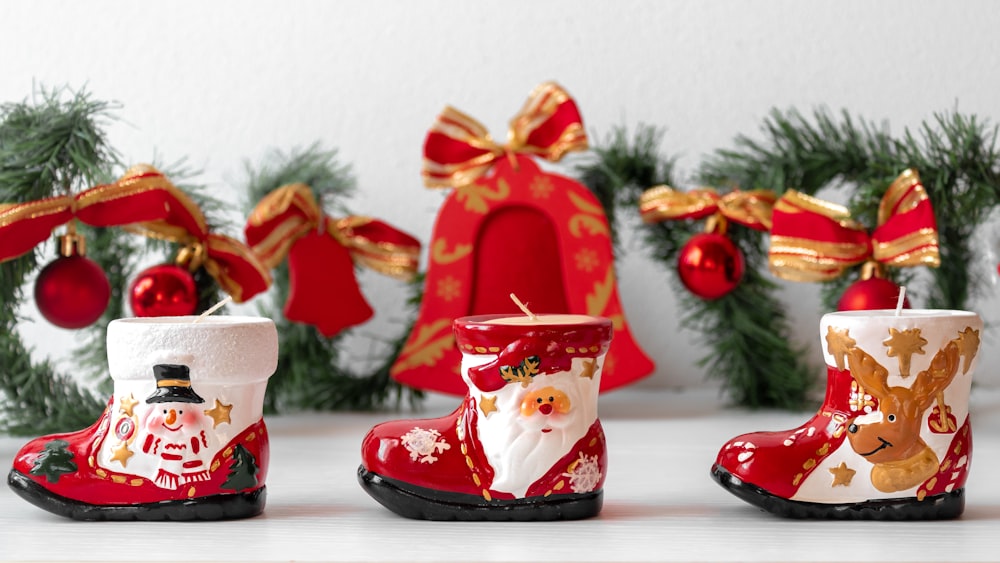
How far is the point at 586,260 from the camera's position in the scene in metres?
1.10

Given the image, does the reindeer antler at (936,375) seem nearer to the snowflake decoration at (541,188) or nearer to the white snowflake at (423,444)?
→ the white snowflake at (423,444)

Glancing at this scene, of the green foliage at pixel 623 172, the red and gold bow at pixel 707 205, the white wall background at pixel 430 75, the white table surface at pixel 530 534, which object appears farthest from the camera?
the white wall background at pixel 430 75

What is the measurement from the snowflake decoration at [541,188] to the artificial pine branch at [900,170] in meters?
0.16

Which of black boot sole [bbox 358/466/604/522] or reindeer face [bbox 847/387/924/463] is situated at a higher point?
reindeer face [bbox 847/387/924/463]

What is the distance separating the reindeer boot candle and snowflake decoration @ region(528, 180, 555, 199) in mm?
492

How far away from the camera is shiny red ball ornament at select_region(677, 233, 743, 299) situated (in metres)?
1.07

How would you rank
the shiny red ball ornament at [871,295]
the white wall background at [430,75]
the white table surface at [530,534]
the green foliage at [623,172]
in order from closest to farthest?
the white table surface at [530,534]
the shiny red ball ornament at [871,295]
the green foliage at [623,172]
the white wall background at [430,75]

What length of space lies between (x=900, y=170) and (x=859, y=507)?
0.45 metres

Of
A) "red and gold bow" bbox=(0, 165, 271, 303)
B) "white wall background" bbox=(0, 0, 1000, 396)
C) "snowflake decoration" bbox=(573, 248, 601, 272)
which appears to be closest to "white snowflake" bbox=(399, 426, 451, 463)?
"red and gold bow" bbox=(0, 165, 271, 303)

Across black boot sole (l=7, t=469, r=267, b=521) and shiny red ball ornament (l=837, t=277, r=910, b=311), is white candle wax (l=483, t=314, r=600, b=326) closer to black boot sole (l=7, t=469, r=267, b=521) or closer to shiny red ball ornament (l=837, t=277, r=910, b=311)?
black boot sole (l=7, t=469, r=267, b=521)

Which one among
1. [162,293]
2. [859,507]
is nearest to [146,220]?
[162,293]

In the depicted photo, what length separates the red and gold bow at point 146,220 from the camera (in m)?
0.83

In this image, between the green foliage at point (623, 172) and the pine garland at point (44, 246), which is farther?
the green foliage at point (623, 172)

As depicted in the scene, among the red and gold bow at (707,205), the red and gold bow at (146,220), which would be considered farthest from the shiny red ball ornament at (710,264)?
the red and gold bow at (146,220)
